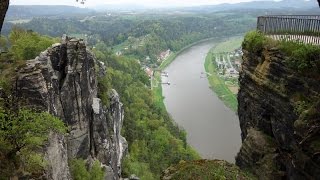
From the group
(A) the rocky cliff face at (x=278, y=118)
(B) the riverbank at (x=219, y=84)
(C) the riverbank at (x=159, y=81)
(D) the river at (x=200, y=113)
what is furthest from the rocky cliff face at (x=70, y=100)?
(C) the riverbank at (x=159, y=81)

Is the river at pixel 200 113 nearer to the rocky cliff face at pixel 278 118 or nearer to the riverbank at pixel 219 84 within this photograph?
the riverbank at pixel 219 84

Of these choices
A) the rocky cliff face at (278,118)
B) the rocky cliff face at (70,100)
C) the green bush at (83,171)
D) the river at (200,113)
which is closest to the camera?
the rocky cliff face at (278,118)

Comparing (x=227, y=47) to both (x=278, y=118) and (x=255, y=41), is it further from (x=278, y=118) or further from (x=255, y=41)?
(x=278, y=118)

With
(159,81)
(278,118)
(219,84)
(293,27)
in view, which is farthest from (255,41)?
(159,81)

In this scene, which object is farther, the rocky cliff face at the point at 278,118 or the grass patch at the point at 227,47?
the grass patch at the point at 227,47

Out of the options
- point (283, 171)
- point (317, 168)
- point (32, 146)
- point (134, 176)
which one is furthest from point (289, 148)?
point (134, 176)

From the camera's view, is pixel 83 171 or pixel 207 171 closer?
pixel 207 171

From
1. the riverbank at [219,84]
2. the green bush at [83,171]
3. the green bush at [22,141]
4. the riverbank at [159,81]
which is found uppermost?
the green bush at [22,141]
